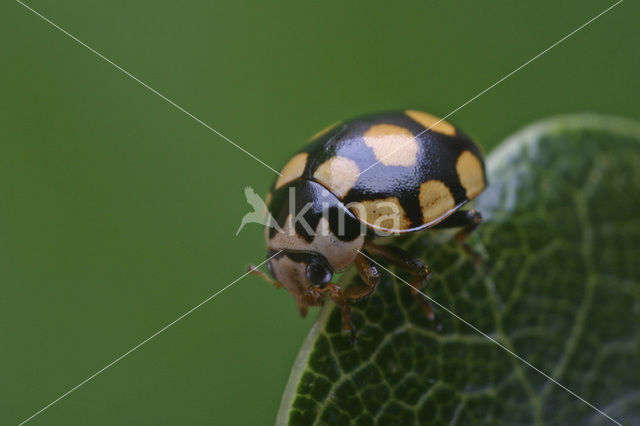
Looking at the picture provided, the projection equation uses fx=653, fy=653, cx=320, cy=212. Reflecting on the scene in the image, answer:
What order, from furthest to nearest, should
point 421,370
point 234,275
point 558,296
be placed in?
1. point 234,275
2. point 558,296
3. point 421,370

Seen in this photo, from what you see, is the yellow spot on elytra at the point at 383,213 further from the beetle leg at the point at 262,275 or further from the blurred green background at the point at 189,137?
the blurred green background at the point at 189,137

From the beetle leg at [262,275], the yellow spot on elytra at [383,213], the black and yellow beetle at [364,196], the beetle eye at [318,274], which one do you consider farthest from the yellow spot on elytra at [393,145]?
the beetle leg at [262,275]

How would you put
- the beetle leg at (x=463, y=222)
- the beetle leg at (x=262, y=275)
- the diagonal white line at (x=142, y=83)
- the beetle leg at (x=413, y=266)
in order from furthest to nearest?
the diagonal white line at (x=142, y=83)
the beetle leg at (x=262, y=275)
the beetle leg at (x=463, y=222)
the beetle leg at (x=413, y=266)

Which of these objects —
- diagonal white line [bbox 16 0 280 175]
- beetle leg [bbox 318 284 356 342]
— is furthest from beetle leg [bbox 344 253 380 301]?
diagonal white line [bbox 16 0 280 175]

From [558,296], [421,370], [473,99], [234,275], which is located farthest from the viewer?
[473,99]

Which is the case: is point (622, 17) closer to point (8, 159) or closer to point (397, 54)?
point (397, 54)

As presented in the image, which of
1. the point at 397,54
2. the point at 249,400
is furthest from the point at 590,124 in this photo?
the point at 249,400

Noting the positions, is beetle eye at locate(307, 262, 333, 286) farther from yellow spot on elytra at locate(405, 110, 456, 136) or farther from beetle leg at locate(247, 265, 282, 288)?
yellow spot on elytra at locate(405, 110, 456, 136)
